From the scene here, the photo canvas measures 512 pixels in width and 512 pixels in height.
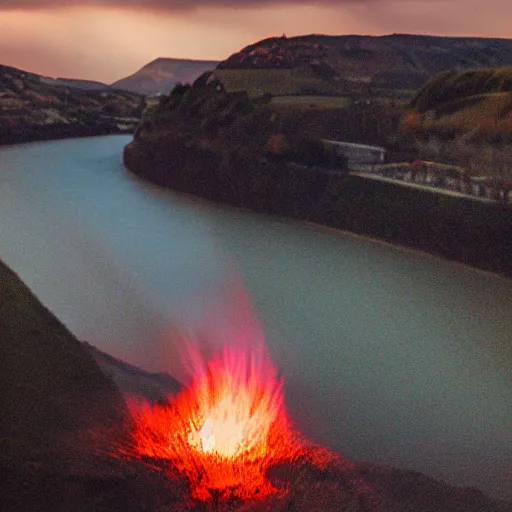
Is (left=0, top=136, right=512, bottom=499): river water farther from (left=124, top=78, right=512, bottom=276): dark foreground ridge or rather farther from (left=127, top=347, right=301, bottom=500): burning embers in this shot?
(left=124, top=78, right=512, bottom=276): dark foreground ridge

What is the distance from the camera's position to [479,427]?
532 inches

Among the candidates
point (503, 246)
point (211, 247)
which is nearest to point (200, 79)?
point (211, 247)

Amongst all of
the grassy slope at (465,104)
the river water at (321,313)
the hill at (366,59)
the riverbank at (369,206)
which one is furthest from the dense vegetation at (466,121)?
the hill at (366,59)

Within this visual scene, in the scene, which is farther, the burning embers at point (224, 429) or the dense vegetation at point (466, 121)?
the dense vegetation at point (466, 121)

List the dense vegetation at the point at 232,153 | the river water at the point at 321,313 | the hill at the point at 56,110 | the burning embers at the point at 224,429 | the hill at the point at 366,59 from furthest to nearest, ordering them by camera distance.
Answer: the hill at the point at 56,110 → the hill at the point at 366,59 → the dense vegetation at the point at 232,153 → the river water at the point at 321,313 → the burning embers at the point at 224,429

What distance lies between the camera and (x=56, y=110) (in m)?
84.1

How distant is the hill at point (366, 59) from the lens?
1957 inches

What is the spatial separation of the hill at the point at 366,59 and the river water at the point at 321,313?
66.1ft

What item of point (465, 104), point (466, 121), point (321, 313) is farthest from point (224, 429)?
point (465, 104)

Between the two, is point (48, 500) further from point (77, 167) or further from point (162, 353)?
point (77, 167)

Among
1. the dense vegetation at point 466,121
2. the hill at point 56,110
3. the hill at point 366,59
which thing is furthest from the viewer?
the hill at point 56,110

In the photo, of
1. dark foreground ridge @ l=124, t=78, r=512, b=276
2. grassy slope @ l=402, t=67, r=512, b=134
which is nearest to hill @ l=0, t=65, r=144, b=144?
dark foreground ridge @ l=124, t=78, r=512, b=276

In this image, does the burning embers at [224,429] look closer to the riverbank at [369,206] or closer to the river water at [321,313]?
the river water at [321,313]

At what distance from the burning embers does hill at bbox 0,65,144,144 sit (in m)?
62.5
